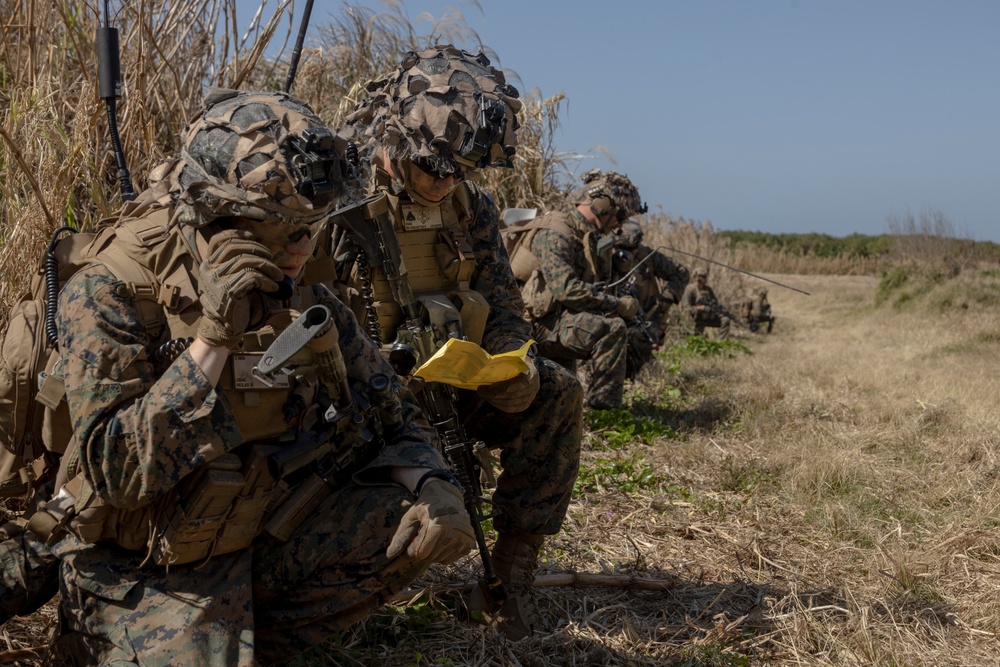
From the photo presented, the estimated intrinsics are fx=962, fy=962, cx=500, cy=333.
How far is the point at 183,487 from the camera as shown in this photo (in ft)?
7.55

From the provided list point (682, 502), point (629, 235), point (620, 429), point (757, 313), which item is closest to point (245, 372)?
point (682, 502)

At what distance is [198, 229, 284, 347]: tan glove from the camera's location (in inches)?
81.5

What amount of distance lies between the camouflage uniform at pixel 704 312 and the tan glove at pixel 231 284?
10.9 meters

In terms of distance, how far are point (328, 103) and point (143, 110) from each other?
363 centimetres

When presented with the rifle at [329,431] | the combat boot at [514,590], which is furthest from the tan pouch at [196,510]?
the combat boot at [514,590]

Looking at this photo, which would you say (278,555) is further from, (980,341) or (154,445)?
(980,341)

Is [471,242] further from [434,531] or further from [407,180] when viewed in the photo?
[434,531]

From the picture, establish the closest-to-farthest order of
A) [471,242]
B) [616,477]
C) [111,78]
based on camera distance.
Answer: [111,78], [471,242], [616,477]

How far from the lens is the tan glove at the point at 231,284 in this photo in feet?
6.79

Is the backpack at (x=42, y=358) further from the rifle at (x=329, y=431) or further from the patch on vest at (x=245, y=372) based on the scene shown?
the rifle at (x=329, y=431)

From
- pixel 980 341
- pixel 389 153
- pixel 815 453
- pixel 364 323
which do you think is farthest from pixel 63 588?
pixel 980 341

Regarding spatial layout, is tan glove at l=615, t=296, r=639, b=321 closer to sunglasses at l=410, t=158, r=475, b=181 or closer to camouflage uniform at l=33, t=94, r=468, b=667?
sunglasses at l=410, t=158, r=475, b=181

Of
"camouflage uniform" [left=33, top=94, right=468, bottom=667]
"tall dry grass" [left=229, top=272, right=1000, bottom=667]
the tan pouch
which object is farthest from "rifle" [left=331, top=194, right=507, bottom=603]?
the tan pouch

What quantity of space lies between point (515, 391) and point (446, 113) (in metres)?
0.98
